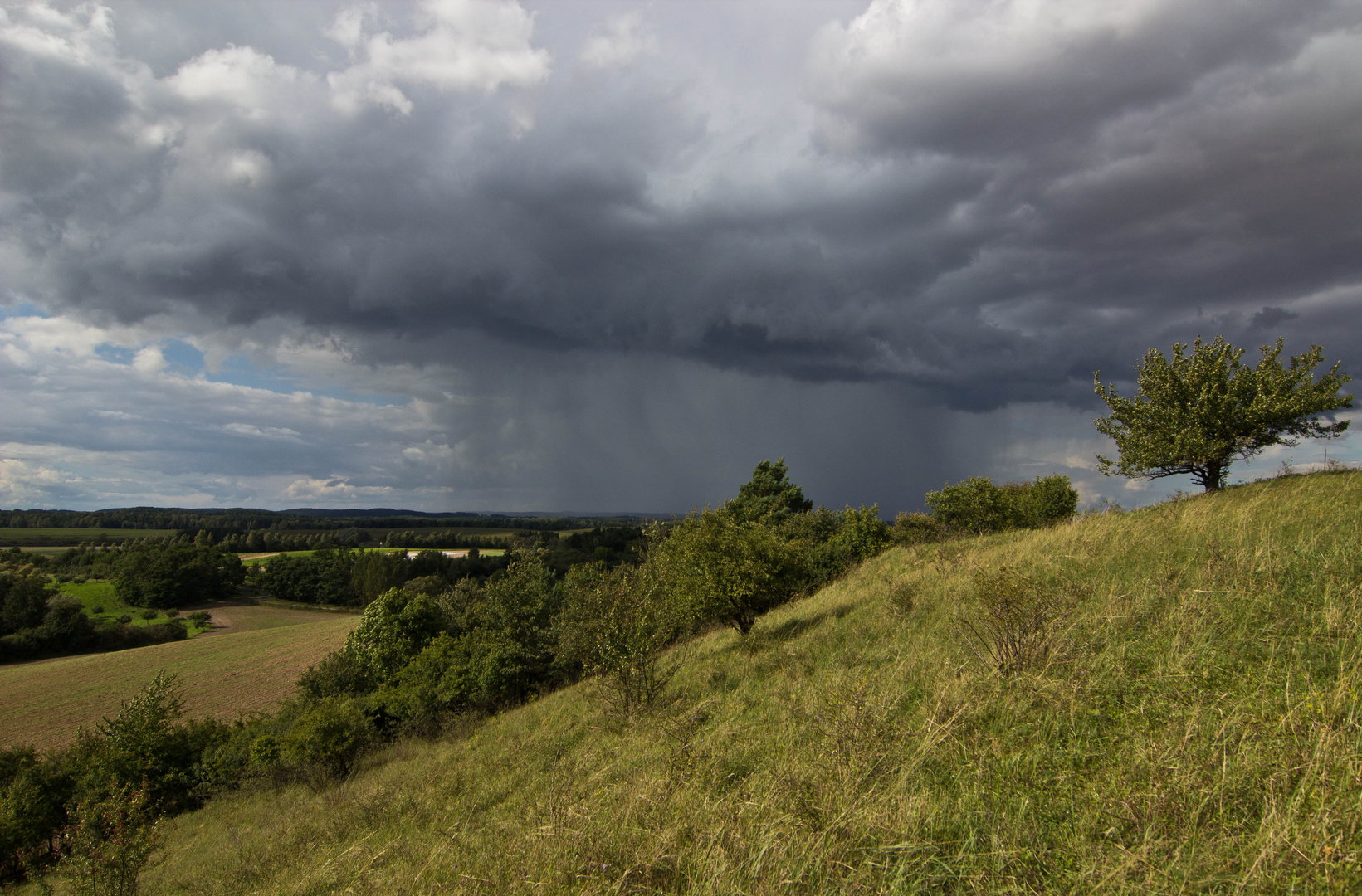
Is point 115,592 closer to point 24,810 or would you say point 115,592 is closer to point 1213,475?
point 24,810

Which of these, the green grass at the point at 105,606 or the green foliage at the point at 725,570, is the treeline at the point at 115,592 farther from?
the green foliage at the point at 725,570

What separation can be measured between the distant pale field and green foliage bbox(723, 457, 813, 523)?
1849 inches

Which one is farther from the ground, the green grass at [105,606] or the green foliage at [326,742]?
the green foliage at [326,742]

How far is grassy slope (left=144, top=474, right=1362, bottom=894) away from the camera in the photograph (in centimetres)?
363

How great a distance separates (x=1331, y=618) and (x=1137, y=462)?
21867 mm

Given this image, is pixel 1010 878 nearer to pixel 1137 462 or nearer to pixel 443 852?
pixel 443 852

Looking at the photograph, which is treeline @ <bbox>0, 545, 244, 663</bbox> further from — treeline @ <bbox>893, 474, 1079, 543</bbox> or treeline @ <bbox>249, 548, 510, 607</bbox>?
treeline @ <bbox>893, 474, 1079, 543</bbox>

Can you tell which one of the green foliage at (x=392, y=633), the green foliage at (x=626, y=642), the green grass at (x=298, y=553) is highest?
the green foliage at (x=626, y=642)

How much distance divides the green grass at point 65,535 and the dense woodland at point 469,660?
168582 millimetres

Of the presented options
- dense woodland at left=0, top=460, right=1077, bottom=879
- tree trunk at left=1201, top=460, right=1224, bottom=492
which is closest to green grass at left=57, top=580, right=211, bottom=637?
dense woodland at left=0, top=460, right=1077, bottom=879

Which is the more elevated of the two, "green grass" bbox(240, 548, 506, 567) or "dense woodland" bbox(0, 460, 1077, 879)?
"dense woodland" bbox(0, 460, 1077, 879)

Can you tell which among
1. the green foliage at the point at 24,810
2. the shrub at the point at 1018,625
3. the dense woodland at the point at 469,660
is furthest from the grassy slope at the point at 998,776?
the green foliage at the point at 24,810

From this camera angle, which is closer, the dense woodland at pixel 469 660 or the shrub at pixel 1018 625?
the shrub at pixel 1018 625

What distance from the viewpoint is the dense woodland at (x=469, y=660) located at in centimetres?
1484
